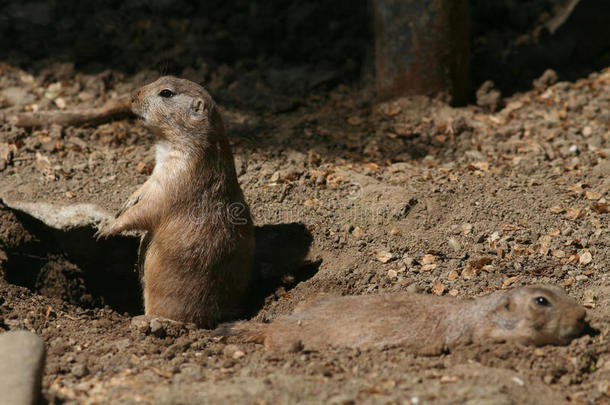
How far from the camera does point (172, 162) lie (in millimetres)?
5605

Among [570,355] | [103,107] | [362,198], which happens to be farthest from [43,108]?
[570,355]

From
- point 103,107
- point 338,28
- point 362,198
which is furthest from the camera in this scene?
point 338,28

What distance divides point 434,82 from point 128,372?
470 cm

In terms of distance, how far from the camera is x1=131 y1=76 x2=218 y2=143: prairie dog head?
5672 mm

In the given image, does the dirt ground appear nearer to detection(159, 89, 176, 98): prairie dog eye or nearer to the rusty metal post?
the rusty metal post

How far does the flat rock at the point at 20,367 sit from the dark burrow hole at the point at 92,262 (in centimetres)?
207

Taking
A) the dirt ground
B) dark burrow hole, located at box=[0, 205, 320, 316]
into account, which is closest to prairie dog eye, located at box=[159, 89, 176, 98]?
the dirt ground

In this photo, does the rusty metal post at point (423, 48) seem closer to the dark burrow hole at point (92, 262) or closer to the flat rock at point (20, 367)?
the dark burrow hole at point (92, 262)

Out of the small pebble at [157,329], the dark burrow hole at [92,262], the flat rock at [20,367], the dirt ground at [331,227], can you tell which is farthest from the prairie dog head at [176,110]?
the flat rock at [20,367]

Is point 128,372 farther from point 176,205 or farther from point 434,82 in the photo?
point 434,82

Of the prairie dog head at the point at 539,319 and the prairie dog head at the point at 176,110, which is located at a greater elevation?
the prairie dog head at the point at 176,110

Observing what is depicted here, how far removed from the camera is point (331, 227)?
6137 mm

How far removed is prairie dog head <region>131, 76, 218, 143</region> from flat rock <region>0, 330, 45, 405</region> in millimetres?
2119

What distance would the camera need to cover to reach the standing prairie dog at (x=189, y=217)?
215 inches
